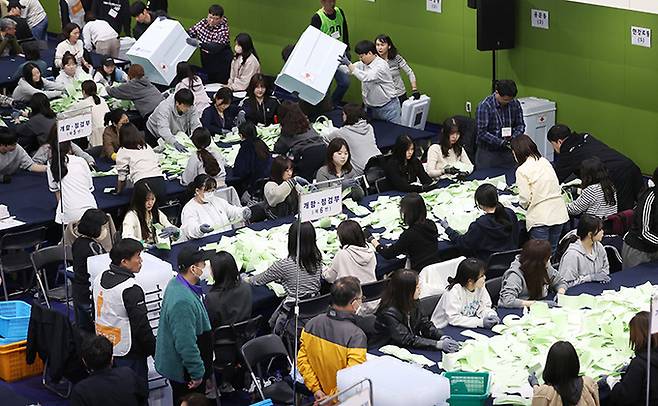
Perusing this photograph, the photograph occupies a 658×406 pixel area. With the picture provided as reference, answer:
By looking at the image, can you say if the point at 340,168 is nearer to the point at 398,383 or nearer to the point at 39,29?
the point at 398,383

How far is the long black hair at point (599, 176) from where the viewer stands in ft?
34.9

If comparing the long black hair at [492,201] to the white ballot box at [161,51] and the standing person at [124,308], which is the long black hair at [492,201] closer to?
the standing person at [124,308]

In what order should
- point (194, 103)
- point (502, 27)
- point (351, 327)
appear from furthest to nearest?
point (502, 27) < point (194, 103) < point (351, 327)

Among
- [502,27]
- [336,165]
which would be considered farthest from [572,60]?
[336,165]

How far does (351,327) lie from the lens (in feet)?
25.1

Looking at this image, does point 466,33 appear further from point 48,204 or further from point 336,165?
point 48,204

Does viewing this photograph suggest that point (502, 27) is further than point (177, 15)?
No

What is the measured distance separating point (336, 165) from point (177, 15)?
8717 millimetres

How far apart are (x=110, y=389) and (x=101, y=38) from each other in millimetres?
9560

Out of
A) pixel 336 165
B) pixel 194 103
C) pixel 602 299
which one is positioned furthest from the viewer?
pixel 194 103

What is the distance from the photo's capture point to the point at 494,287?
9.15 metres

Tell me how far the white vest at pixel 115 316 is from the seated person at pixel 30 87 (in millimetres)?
6212

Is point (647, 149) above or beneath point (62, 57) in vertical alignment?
beneath

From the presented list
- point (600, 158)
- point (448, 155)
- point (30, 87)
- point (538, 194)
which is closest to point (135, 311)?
point (538, 194)
